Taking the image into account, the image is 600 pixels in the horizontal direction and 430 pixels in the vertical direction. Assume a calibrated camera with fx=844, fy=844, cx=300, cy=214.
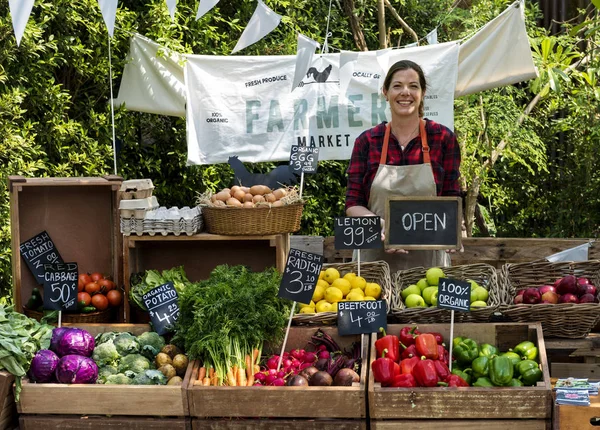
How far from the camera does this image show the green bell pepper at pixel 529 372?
3.51 meters

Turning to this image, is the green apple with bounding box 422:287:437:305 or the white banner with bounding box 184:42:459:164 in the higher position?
the white banner with bounding box 184:42:459:164

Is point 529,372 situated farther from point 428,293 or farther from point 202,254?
point 202,254

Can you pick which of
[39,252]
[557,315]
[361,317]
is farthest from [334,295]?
[39,252]

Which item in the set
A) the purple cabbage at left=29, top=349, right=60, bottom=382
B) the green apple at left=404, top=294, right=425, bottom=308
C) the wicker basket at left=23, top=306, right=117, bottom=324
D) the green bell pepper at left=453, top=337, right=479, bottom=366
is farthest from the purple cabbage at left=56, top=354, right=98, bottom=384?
the green bell pepper at left=453, top=337, right=479, bottom=366

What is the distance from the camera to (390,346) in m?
3.72

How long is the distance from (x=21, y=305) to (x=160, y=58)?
2630 millimetres

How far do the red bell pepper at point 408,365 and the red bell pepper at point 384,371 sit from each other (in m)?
0.05

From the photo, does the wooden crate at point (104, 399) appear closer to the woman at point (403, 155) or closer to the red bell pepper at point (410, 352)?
the red bell pepper at point (410, 352)

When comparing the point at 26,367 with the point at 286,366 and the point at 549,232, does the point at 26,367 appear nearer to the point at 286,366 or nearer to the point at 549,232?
the point at 286,366

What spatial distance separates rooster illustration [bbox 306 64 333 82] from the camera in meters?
6.41

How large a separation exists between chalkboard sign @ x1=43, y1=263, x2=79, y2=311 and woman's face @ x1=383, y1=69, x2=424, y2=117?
1855mm

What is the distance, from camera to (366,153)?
467 centimetres

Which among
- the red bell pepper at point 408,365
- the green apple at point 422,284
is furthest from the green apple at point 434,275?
the red bell pepper at point 408,365

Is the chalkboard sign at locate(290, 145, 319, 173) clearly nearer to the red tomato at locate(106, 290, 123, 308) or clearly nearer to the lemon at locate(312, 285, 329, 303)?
the lemon at locate(312, 285, 329, 303)
